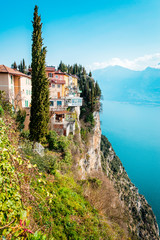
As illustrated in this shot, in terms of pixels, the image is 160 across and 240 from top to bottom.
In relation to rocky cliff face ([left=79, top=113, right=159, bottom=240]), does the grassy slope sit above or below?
above

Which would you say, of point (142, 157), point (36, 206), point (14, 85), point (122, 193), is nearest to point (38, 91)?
point (14, 85)

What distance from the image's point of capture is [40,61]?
12727mm

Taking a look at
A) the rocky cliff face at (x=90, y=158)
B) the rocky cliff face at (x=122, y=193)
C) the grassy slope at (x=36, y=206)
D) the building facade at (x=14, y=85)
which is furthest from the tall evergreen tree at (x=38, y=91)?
the rocky cliff face at (x=122, y=193)

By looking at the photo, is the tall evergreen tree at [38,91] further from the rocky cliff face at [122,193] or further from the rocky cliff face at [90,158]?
the rocky cliff face at [122,193]

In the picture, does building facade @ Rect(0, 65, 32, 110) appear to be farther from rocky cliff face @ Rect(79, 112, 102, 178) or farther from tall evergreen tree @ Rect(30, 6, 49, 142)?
rocky cliff face @ Rect(79, 112, 102, 178)

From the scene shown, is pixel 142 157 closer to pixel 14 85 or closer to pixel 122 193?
pixel 122 193

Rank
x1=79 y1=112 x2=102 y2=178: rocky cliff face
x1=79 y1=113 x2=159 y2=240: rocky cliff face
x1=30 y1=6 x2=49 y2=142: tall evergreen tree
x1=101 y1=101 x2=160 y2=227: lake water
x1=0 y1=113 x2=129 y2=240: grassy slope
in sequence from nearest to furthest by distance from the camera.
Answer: x1=0 y1=113 x2=129 y2=240: grassy slope, x1=30 y1=6 x2=49 y2=142: tall evergreen tree, x1=79 y1=112 x2=102 y2=178: rocky cliff face, x1=79 y1=113 x2=159 y2=240: rocky cliff face, x1=101 y1=101 x2=160 y2=227: lake water

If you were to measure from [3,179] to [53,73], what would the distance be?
32.1 meters

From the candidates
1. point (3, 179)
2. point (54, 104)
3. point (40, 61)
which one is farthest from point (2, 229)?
point (54, 104)

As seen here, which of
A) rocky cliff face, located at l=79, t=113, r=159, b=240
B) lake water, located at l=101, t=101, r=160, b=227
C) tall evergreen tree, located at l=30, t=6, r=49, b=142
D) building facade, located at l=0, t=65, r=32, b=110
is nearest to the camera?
tall evergreen tree, located at l=30, t=6, r=49, b=142

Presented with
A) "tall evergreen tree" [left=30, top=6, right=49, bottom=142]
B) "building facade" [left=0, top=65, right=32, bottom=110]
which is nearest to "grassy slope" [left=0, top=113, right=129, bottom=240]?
"tall evergreen tree" [left=30, top=6, right=49, bottom=142]

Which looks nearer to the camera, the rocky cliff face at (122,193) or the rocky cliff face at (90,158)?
the rocky cliff face at (90,158)

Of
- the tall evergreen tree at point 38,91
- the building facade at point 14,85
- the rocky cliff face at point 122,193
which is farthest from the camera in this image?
the rocky cliff face at point 122,193

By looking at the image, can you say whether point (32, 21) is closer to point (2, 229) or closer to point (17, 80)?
point (17, 80)
